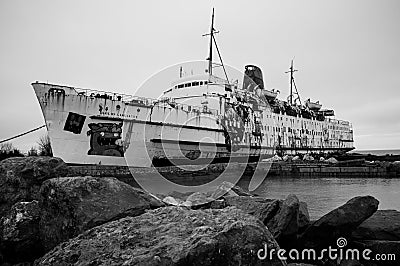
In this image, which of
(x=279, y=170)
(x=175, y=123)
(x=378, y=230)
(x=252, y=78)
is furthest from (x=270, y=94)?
(x=378, y=230)

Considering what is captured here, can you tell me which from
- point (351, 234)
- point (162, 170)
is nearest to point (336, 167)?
point (162, 170)

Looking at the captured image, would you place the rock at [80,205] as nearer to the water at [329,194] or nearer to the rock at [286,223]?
the rock at [286,223]

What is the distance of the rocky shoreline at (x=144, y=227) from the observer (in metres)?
2.36

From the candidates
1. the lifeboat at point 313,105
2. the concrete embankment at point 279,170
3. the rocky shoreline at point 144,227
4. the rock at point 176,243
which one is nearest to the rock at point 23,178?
the rocky shoreline at point 144,227

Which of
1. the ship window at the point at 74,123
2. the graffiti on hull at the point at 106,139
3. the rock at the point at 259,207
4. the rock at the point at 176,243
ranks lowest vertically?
the rock at the point at 259,207

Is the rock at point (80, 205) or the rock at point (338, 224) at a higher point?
the rock at point (80, 205)

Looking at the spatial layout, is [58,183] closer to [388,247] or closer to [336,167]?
[388,247]

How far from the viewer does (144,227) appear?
270 cm

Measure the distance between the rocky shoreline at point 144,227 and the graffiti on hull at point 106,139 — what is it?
13651 millimetres

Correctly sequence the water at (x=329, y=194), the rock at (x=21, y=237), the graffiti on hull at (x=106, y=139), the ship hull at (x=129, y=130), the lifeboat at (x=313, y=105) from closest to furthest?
the rock at (x=21, y=237) → the water at (x=329, y=194) → the ship hull at (x=129, y=130) → the graffiti on hull at (x=106, y=139) → the lifeboat at (x=313, y=105)

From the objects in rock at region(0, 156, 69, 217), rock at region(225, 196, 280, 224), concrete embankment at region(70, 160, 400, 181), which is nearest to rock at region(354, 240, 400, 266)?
rock at region(225, 196, 280, 224)

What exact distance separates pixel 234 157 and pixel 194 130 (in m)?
6.64

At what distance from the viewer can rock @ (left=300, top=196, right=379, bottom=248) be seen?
186 inches

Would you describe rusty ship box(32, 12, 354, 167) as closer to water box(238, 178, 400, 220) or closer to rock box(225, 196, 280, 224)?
water box(238, 178, 400, 220)
